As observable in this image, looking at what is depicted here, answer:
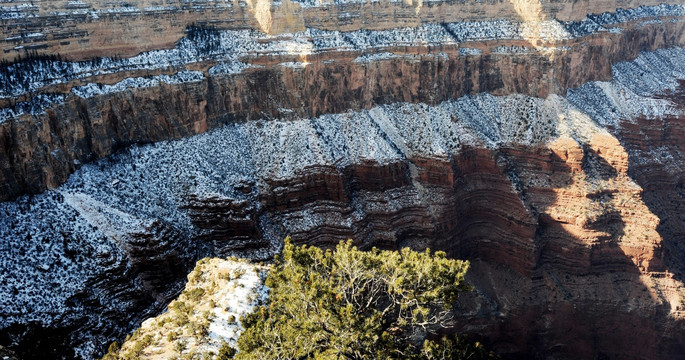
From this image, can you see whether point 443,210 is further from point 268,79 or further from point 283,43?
point 283,43

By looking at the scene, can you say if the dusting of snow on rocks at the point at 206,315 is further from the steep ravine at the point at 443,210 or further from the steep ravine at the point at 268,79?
the steep ravine at the point at 268,79

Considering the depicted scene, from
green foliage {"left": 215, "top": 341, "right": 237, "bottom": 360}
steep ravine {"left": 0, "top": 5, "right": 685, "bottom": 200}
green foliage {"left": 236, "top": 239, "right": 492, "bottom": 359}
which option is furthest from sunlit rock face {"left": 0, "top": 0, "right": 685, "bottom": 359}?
green foliage {"left": 236, "top": 239, "right": 492, "bottom": 359}

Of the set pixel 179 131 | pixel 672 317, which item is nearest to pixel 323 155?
pixel 179 131

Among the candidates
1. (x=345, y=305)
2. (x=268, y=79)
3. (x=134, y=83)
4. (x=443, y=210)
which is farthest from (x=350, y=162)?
(x=345, y=305)

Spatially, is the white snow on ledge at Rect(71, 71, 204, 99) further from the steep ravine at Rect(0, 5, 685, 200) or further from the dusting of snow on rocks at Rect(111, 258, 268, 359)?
the dusting of snow on rocks at Rect(111, 258, 268, 359)

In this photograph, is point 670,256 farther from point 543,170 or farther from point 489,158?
point 489,158
